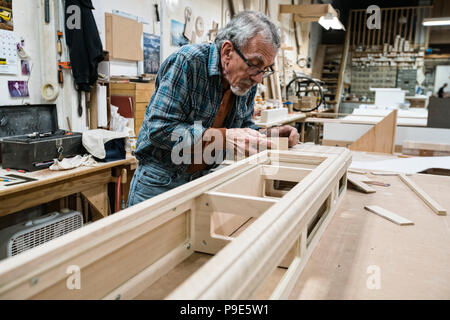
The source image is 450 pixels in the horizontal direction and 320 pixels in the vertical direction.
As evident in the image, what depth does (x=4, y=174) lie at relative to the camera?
2361 millimetres

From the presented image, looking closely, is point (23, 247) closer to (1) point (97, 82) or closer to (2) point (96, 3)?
(1) point (97, 82)

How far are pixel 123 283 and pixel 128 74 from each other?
370 centimetres

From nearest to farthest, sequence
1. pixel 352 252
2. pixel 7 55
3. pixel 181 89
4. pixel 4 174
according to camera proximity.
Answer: pixel 352 252
pixel 181 89
pixel 4 174
pixel 7 55

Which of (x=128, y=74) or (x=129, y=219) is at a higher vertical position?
(x=128, y=74)

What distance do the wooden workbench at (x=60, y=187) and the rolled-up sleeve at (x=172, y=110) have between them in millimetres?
1089

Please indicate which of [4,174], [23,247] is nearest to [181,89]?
[4,174]

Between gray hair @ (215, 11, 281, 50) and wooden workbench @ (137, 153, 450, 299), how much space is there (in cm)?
82

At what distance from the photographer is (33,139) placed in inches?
99.7

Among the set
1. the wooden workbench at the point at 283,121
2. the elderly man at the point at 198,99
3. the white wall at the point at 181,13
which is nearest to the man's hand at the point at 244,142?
the elderly man at the point at 198,99

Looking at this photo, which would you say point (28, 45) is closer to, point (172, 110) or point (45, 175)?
point (45, 175)

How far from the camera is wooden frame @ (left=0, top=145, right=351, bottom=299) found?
0.65 meters

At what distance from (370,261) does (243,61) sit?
3.20 ft

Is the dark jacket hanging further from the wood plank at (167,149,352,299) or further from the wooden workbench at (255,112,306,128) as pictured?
the wood plank at (167,149,352,299)

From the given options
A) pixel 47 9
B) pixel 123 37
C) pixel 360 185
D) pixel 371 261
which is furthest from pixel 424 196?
pixel 123 37
